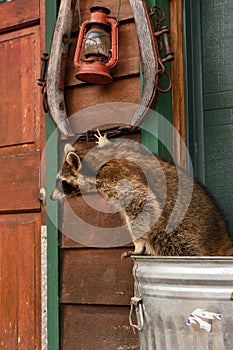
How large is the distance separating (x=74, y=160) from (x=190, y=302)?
2.60 feet

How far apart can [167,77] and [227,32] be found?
354mm

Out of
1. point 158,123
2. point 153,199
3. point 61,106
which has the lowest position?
point 153,199

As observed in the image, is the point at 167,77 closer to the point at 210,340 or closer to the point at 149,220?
the point at 149,220

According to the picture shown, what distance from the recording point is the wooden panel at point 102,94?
2.47 m

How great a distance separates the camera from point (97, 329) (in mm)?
2498

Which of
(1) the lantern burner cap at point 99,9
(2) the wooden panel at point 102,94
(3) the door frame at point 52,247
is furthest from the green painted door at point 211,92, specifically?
(3) the door frame at point 52,247

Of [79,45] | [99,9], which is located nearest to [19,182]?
[79,45]

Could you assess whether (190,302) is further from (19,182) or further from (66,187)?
(19,182)

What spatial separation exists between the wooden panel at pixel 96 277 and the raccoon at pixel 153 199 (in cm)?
30

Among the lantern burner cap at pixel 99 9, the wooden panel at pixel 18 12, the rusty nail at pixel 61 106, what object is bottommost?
the rusty nail at pixel 61 106

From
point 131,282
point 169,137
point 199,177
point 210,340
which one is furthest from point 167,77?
point 210,340

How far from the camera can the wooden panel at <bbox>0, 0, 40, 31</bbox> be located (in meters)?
2.90

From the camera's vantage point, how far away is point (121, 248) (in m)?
2.46

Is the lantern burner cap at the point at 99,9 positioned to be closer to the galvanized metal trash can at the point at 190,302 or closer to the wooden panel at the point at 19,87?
the wooden panel at the point at 19,87
